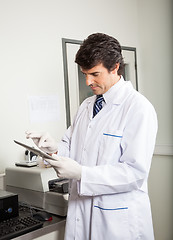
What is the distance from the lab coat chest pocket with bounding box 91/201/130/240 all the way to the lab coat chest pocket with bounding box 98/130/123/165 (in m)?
0.20

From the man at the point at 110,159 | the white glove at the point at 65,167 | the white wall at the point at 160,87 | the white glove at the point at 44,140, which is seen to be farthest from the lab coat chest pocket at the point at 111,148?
the white wall at the point at 160,87

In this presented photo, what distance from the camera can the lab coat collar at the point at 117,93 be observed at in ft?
4.97

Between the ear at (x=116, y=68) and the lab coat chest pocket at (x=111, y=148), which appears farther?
the ear at (x=116, y=68)

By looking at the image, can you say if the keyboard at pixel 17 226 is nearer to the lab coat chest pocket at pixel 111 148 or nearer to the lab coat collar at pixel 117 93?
the lab coat chest pocket at pixel 111 148

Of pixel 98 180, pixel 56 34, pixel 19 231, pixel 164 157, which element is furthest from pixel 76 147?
pixel 164 157

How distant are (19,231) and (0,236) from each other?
9 cm

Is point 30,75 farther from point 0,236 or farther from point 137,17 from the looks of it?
point 137,17

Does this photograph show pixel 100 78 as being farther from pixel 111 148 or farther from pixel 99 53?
pixel 111 148

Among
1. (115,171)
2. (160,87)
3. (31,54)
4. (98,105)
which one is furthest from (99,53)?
(160,87)

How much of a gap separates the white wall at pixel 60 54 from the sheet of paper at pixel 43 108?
39 mm

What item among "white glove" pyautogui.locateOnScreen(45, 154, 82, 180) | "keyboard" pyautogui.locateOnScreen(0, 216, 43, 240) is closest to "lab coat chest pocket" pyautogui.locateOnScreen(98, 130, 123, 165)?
"white glove" pyautogui.locateOnScreen(45, 154, 82, 180)

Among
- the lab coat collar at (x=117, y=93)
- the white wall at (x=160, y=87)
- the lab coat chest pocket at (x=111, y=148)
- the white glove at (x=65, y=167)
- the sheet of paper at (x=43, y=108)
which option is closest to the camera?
the white glove at (x=65, y=167)

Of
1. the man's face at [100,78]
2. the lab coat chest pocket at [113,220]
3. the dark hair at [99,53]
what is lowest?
the lab coat chest pocket at [113,220]

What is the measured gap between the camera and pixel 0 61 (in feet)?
6.70
